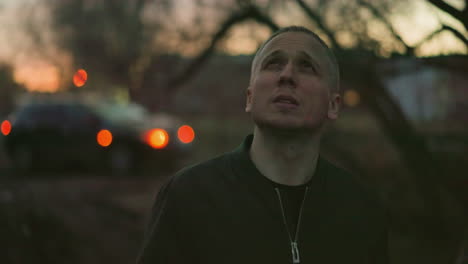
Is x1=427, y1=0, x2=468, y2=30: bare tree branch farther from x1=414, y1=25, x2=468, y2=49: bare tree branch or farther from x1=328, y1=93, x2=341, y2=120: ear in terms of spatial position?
x1=328, y1=93, x2=341, y2=120: ear

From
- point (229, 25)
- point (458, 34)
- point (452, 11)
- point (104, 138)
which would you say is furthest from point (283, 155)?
point (104, 138)

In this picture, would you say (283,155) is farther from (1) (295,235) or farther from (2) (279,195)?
(1) (295,235)

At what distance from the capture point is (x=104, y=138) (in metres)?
12.9

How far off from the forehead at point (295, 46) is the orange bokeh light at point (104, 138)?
11163 millimetres

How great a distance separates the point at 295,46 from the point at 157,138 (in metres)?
11.2

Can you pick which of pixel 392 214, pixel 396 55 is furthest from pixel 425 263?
pixel 396 55

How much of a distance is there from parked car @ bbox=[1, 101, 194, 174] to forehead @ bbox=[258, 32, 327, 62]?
1108 cm

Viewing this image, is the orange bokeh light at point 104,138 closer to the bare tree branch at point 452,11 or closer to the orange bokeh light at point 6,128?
the orange bokeh light at point 6,128

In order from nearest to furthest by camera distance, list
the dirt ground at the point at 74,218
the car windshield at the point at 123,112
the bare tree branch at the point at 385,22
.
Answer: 1. the bare tree branch at the point at 385,22
2. the dirt ground at the point at 74,218
3. the car windshield at the point at 123,112

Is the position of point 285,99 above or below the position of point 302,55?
below

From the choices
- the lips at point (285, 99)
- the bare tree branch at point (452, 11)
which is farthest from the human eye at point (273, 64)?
the bare tree branch at point (452, 11)

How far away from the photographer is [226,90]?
24.8 metres

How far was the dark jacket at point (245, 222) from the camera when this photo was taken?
1829 mm

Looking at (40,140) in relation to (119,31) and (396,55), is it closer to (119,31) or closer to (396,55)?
(119,31)
